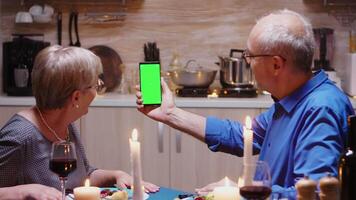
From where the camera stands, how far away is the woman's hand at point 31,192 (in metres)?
2.31

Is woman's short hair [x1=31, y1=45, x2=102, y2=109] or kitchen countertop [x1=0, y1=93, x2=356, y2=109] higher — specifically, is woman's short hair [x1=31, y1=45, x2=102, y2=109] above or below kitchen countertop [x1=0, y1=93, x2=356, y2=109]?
above

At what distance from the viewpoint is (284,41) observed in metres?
2.39

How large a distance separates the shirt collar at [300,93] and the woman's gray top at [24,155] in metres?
0.88

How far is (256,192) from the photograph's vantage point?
1665mm

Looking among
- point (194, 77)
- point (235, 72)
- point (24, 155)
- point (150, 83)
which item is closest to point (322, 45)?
point (235, 72)

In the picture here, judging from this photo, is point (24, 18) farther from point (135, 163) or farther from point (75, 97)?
point (135, 163)

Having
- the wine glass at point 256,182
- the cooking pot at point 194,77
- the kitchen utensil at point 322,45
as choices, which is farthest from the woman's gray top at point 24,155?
the kitchen utensil at point 322,45

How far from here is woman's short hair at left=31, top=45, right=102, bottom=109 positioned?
2.63 meters

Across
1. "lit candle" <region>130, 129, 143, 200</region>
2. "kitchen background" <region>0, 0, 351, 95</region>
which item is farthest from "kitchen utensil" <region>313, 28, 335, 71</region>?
"lit candle" <region>130, 129, 143, 200</region>

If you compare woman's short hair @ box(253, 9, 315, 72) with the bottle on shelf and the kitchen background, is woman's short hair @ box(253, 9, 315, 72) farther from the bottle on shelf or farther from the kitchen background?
the kitchen background

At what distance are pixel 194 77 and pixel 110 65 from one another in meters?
0.71

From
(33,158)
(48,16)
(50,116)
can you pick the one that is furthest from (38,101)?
(48,16)

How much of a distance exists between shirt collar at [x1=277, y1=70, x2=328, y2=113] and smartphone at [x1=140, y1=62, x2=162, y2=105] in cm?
51

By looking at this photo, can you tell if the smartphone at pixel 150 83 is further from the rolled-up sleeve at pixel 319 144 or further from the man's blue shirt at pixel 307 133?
the rolled-up sleeve at pixel 319 144
